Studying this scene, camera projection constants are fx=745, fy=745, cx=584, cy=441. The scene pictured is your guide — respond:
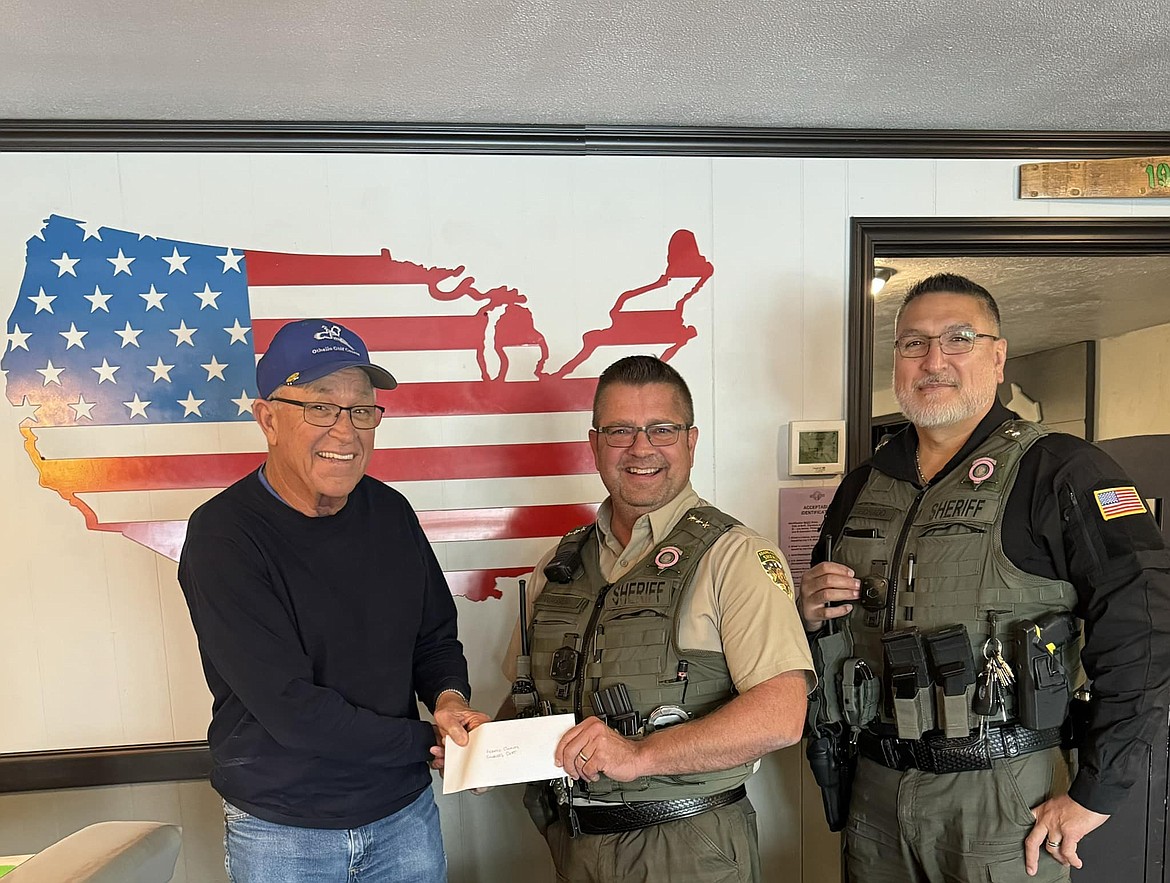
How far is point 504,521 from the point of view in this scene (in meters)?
2.53

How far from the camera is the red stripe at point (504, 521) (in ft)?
8.21

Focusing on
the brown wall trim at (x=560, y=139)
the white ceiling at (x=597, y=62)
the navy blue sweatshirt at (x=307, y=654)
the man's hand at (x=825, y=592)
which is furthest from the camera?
the brown wall trim at (x=560, y=139)

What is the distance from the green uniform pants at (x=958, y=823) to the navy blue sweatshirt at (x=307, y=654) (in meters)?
1.10

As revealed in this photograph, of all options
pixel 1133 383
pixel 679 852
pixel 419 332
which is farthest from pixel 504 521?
pixel 1133 383

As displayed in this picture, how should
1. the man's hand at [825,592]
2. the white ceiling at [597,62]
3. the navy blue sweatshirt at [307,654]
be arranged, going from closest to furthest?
the navy blue sweatshirt at [307,654] < the white ceiling at [597,62] < the man's hand at [825,592]

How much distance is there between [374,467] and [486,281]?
28.4 inches

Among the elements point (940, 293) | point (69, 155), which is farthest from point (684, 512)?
point (69, 155)

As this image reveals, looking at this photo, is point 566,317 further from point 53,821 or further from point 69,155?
point 53,821

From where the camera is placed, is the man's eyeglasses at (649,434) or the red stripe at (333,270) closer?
the man's eyeglasses at (649,434)

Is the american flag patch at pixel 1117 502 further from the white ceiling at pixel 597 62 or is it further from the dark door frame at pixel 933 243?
the white ceiling at pixel 597 62

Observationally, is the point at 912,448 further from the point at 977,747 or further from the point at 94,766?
the point at 94,766

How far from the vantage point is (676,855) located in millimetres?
1628

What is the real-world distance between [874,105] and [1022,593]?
1546 millimetres

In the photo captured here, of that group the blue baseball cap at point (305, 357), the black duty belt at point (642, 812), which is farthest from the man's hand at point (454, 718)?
the blue baseball cap at point (305, 357)
